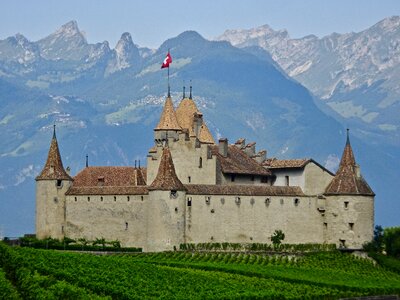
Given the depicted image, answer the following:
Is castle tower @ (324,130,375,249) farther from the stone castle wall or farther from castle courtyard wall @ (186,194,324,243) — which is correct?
the stone castle wall

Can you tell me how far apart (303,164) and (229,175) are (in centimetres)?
741

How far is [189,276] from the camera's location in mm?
112562

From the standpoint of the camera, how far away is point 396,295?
11469 cm

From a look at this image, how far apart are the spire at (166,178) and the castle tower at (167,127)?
6355mm

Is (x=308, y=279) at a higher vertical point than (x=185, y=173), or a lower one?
lower

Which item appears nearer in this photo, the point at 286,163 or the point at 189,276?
the point at 189,276

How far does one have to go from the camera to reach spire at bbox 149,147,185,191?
442ft

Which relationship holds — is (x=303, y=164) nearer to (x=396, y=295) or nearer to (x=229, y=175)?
(x=229, y=175)

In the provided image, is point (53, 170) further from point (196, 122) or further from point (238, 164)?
point (238, 164)

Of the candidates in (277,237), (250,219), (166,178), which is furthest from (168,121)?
(277,237)

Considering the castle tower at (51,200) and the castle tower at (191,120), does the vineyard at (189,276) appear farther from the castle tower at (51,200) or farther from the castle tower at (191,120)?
the castle tower at (191,120)

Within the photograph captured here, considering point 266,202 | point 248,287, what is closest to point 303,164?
point 266,202

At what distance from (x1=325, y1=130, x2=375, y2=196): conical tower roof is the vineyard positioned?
656 cm

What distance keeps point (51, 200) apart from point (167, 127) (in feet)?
44.5
